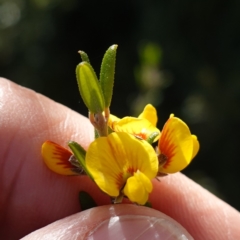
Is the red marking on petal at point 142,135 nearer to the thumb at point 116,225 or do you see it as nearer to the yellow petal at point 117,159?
Result: the yellow petal at point 117,159

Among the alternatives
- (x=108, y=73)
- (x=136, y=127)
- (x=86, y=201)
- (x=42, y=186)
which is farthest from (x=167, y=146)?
(x=42, y=186)

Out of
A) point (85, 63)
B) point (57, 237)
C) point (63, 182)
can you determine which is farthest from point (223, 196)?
point (85, 63)

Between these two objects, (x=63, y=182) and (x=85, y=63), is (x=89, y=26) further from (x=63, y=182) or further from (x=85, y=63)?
(x=85, y=63)

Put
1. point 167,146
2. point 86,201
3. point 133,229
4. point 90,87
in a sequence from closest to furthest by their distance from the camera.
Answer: point 90,87
point 167,146
point 133,229
point 86,201

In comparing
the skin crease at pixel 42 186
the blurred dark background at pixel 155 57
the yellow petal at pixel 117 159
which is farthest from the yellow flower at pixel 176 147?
the blurred dark background at pixel 155 57

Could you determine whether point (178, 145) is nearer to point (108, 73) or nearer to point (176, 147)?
point (176, 147)

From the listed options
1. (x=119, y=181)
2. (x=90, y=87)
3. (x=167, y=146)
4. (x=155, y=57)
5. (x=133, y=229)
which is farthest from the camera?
(x=155, y=57)

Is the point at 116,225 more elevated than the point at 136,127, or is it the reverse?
the point at 136,127
